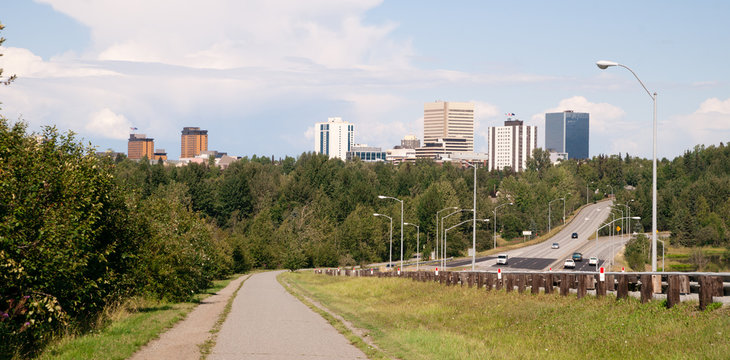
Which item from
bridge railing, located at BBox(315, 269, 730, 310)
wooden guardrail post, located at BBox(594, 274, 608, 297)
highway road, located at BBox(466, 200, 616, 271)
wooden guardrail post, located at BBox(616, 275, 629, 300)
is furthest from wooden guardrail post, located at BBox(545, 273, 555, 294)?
highway road, located at BBox(466, 200, 616, 271)

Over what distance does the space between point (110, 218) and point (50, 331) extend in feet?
25.6

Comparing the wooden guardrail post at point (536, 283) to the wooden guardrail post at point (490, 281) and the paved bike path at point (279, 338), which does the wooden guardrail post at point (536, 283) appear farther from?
the paved bike path at point (279, 338)

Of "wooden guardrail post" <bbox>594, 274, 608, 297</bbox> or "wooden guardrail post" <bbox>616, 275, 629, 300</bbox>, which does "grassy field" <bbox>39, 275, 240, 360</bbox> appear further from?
"wooden guardrail post" <bbox>594, 274, 608, 297</bbox>

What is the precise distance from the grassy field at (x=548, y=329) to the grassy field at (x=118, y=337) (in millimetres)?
6093

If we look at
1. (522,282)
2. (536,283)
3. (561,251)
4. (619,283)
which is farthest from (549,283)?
(561,251)

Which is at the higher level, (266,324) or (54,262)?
(54,262)

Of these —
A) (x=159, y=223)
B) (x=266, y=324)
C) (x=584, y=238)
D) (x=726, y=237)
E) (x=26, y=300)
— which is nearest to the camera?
(x=26, y=300)

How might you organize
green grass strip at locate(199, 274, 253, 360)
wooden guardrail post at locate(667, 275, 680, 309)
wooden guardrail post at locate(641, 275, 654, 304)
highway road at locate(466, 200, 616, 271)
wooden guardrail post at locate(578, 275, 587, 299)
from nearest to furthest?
green grass strip at locate(199, 274, 253, 360) < wooden guardrail post at locate(667, 275, 680, 309) < wooden guardrail post at locate(641, 275, 654, 304) < wooden guardrail post at locate(578, 275, 587, 299) < highway road at locate(466, 200, 616, 271)

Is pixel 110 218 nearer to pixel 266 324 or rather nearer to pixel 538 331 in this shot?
pixel 266 324

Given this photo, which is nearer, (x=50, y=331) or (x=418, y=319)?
(x=50, y=331)

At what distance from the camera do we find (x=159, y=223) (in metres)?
36.2

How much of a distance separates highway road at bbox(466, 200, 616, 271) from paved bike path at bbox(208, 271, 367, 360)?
247ft

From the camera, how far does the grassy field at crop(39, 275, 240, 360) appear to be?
1520 cm

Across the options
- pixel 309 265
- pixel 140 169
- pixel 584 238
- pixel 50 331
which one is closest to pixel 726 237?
pixel 584 238
